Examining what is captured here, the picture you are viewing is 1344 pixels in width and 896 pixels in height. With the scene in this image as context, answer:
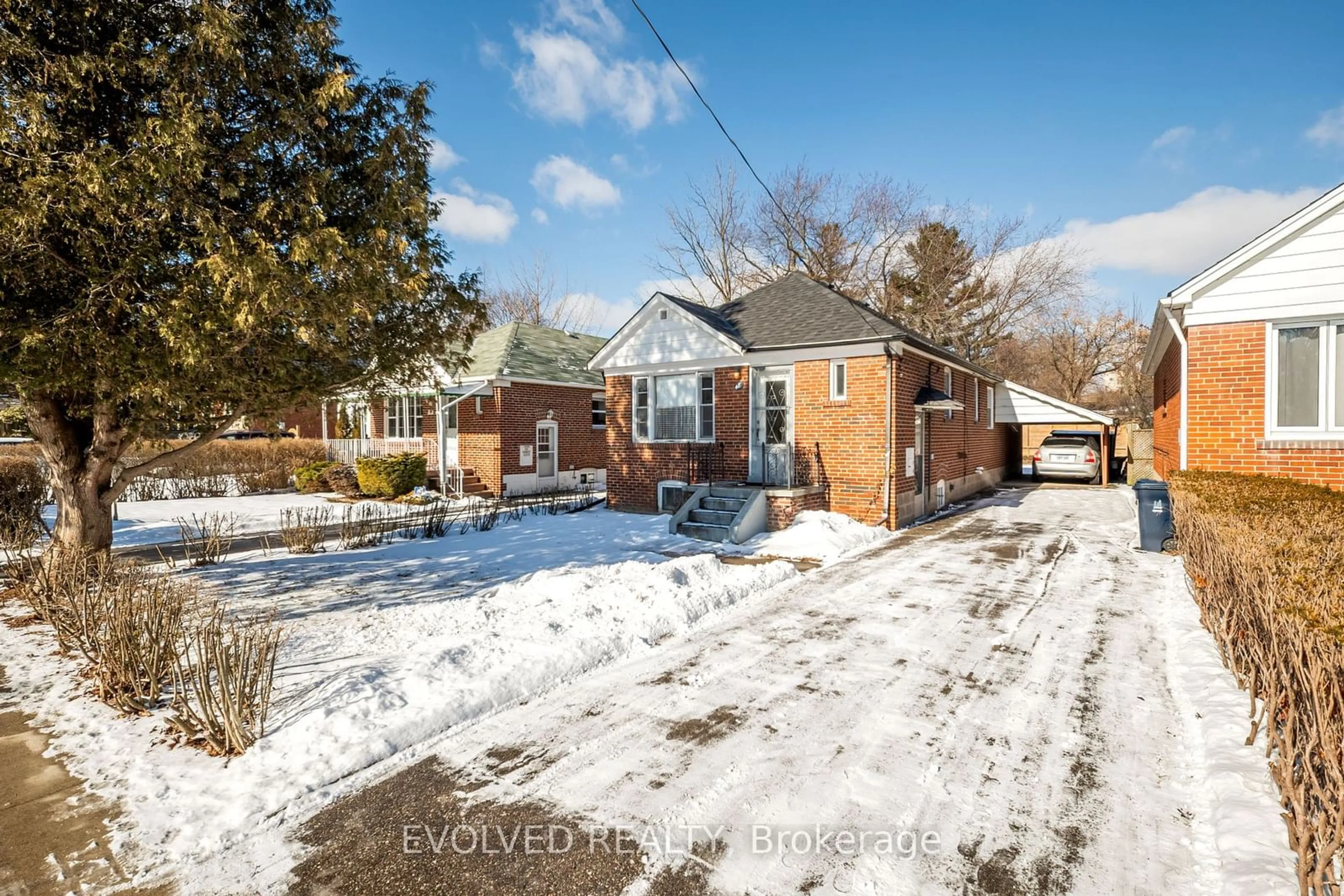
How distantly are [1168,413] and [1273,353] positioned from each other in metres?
6.08

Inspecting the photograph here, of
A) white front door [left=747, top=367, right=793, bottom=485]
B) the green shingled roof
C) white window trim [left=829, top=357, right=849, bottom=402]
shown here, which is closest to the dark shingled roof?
white window trim [left=829, top=357, right=849, bottom=402]

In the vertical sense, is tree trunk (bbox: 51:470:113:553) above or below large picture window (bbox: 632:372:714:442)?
below

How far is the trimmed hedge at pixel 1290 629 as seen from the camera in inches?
100

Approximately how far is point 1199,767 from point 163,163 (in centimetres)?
806

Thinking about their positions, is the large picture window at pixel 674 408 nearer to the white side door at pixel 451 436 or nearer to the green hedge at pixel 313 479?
the white side door at pixel 451 436

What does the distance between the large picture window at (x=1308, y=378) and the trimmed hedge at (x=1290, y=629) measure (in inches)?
89.8

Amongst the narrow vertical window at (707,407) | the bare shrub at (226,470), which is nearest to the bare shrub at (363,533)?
the narrow vertical window at (707,407)

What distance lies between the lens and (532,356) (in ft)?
68.3

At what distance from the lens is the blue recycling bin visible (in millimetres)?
9969

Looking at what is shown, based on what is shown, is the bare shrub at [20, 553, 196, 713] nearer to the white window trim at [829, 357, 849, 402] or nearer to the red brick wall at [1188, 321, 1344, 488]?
the white window trim at [829, 357, 849, 402]

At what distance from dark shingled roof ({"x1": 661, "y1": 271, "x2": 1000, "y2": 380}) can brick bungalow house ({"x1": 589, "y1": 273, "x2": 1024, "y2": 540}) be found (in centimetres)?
4

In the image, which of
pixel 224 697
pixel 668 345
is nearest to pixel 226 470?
pixel 668 345

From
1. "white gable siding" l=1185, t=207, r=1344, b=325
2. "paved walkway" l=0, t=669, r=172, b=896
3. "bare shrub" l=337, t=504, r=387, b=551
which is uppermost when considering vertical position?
"white gable siding" l=1185, t=207, r=1344, b=325

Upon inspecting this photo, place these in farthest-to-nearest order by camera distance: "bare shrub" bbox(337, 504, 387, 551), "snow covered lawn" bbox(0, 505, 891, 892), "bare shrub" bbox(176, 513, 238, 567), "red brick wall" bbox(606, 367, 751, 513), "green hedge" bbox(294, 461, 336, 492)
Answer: "green hedge" bbox(294, 461, 336, 492)
"red brick wall" bbox(606, 367, 751, 513)
"bare shrub" bbox(337, 504, 387, 551)
"bare shrub" bbox(176, 513, 238, 567)
"snow covered lawn" bbox(0, 505, 891, 892)
